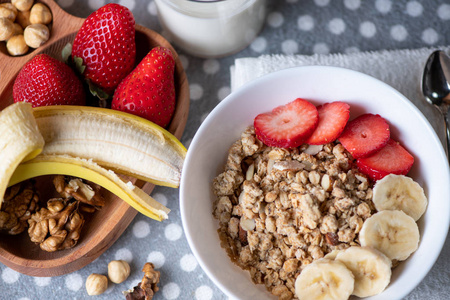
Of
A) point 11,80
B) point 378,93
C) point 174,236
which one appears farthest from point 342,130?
point 11,80

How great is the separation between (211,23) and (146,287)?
631 millimetres

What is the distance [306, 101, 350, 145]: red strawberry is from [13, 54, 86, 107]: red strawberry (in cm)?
55

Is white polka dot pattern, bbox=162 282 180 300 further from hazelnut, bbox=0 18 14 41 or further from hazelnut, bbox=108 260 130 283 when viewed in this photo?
hazelnut, bbox=0 18 14 41

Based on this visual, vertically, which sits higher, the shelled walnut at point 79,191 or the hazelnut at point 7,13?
the hazelnut at point 7,13

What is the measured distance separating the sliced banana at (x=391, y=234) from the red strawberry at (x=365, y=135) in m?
0.12

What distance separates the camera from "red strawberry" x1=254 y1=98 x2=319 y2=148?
0.84 meters

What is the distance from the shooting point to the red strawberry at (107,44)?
996mm

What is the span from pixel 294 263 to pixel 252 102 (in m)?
0.32

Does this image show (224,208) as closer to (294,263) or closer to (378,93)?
(294,263)

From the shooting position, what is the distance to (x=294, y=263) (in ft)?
2.66

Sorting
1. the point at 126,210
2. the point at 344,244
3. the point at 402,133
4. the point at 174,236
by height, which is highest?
the point at 402,133

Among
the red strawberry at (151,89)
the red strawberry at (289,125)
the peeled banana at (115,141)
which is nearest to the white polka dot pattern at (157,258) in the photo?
the peeled banana at (115,141)

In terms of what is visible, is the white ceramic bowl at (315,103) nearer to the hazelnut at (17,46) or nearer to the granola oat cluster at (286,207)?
the granola oat cluster at (286,207)

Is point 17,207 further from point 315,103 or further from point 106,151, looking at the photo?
point 315,103
